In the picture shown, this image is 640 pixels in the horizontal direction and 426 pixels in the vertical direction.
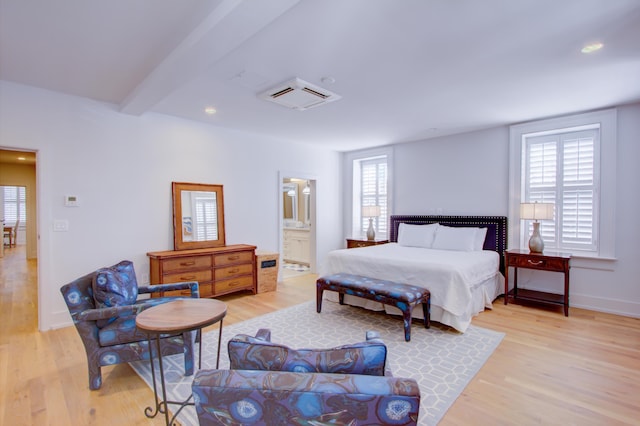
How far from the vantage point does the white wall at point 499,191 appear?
388cm

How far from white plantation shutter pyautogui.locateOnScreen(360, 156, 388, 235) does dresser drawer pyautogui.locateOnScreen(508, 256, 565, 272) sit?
2561 millimetres

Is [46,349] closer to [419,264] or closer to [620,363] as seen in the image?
[419,264]

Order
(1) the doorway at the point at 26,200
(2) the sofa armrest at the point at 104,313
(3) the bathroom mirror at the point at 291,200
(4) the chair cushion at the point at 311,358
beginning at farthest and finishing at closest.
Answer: (3) the bathroom mirror at the point at 291,200
(1) the doorway at the point at 26,200
(2) the sofa armrest at the point at 104,313
(4) the chair cushion at the point at 311,358

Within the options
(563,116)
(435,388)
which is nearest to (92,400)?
(435,388)

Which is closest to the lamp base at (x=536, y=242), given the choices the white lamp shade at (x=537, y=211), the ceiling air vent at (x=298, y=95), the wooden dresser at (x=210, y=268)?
the white lamp shade at (x=537, y=211)

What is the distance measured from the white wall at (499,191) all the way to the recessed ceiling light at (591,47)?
6.78ft

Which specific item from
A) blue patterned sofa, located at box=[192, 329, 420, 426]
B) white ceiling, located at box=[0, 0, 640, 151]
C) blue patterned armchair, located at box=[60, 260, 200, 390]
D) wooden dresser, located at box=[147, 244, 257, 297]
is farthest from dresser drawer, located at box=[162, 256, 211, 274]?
blue patterned sofa, located at box=[192, 329, 420, 426]

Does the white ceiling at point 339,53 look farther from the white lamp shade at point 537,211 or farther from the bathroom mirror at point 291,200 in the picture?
the bathroom mirror at point 291,200

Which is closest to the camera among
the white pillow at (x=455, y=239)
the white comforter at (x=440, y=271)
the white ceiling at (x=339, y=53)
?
the white ceiling at (x=339, y=53)

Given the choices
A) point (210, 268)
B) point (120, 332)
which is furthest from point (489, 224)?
point (120, 332)

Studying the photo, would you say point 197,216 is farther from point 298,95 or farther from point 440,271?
point 440,271

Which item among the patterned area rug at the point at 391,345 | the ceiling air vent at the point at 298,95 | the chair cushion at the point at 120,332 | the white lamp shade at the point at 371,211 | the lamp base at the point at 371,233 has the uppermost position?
the ceiling air vent at the point at 298,95

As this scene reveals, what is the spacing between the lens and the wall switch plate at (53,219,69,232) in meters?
3.54

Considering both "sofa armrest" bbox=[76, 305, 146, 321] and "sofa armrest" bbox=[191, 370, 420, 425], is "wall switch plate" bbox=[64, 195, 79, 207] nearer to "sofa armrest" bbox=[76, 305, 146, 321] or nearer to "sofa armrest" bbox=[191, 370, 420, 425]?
"sofa armrest" bbox=[76, 305, 146, 321]
